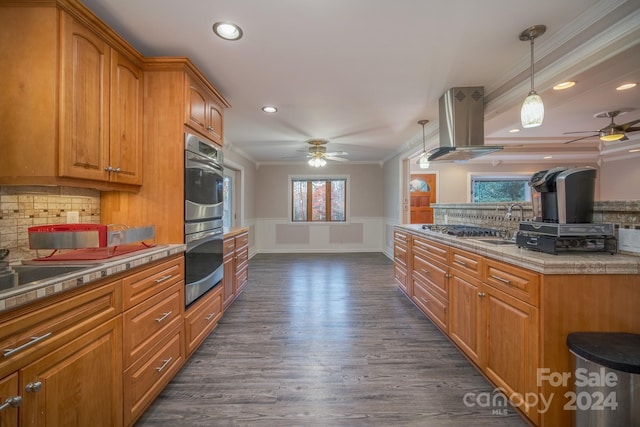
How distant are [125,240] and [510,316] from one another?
2210 millimetres

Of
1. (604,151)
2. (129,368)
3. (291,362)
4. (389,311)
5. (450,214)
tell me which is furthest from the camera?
(604,151)

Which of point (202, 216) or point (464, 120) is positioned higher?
point (464, 120)

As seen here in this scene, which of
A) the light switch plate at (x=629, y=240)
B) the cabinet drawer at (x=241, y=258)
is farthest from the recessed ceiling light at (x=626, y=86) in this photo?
the cabinet drawer at (x=241, y=258)

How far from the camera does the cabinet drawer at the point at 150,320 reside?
1351mm

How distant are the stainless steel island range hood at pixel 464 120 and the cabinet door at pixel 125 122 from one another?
2.74 m

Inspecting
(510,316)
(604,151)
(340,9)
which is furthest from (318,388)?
(604,151)

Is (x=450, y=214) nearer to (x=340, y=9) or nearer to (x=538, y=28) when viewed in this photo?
(x=538, y=28)

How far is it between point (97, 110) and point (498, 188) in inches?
335

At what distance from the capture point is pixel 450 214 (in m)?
3.63

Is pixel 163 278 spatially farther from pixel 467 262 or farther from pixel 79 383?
pixel 467 262

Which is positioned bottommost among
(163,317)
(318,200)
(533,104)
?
(163,317)

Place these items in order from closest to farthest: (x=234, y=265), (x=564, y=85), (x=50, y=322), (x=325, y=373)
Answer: (x=50, y=322) → (x=325, y=373) → (x=564, y=85) → (x=234, y=265)

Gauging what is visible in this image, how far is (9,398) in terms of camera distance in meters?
0.82

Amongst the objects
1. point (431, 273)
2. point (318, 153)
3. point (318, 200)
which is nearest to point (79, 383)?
point (431, 273)
